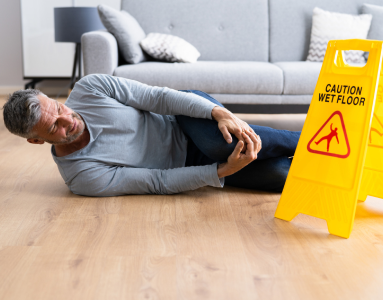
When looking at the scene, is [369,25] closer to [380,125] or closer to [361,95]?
[380,125]

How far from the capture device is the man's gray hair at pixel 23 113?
1342 millimetres

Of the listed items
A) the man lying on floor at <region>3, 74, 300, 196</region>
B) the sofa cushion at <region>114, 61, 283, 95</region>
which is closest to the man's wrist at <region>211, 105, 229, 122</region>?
the man lying on floor at <region>3, 74, 300, 196</region>

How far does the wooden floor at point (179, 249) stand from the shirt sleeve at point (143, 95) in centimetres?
37

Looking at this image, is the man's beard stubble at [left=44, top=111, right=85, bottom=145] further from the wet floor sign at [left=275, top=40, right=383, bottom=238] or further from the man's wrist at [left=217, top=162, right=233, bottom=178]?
the wet floor sign at [left=275, top=40, right=383, bottom=238]

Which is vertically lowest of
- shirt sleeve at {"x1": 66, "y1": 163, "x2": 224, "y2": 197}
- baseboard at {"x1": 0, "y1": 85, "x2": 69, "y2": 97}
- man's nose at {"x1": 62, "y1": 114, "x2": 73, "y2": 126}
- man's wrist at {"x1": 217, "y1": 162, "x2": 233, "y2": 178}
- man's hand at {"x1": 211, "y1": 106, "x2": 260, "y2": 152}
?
baseboard at {"x1": 0, "y1": 85, "x2": 69, "y2": 97}

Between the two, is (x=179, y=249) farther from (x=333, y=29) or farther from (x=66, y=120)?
(x=333, y=29)

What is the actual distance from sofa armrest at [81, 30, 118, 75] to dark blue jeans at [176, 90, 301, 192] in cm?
107

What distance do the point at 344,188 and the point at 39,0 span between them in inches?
170

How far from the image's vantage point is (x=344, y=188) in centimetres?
130

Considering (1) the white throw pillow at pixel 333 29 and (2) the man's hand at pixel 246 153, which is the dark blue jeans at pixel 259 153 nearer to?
(2) the man's hand at pixel 246 153

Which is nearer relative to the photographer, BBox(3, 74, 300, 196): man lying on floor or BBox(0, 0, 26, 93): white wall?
BBox(3, 74, 300, 196): man lying on floor

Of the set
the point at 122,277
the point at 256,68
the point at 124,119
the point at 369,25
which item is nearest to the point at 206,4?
the point at 256,68

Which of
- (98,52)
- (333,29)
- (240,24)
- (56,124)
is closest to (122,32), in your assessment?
(98,52)

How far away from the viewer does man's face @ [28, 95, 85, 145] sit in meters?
1.38
